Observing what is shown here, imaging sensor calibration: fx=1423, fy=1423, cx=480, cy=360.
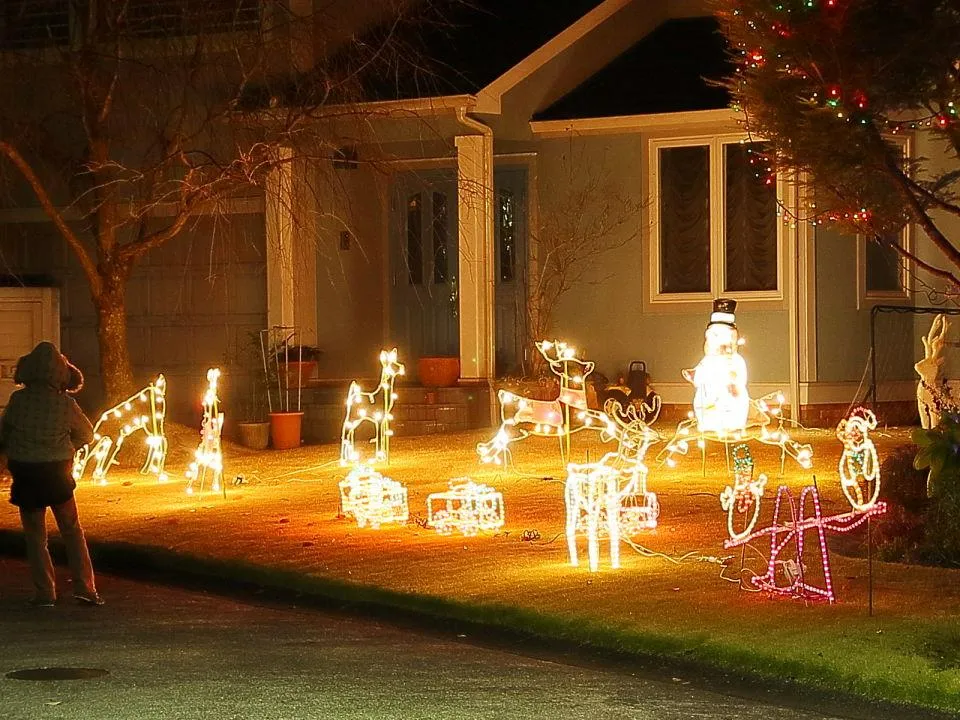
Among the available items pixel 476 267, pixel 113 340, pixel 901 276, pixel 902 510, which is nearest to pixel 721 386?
pixel 902 510

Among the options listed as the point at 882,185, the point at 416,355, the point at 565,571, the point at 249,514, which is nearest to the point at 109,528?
the point at 249,514

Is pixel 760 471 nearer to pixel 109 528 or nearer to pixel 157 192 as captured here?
pixel 109 528

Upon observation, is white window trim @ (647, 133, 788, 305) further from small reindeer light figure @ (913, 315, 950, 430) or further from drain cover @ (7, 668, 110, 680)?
drain cover @ (7, 668, 110, 680)

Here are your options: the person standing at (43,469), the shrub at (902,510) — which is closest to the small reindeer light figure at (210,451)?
the person standing at (43,469)

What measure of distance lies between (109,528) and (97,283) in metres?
5.38

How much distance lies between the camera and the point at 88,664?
301 inches

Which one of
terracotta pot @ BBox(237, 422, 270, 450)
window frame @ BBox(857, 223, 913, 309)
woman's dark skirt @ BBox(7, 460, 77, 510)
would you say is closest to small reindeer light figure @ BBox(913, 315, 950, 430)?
window frame @ BBox(857, 223, 913, 309)

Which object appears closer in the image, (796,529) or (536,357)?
(796,529)

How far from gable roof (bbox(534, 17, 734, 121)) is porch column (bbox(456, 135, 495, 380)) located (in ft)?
4.21

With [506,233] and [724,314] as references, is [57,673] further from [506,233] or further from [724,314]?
[506,233]

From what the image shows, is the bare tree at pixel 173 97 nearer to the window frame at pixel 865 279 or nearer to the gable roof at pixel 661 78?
the gable roof at pixel 661 78

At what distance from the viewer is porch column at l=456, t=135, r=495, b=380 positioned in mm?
18828

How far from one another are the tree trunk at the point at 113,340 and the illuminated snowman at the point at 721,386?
7478 mm

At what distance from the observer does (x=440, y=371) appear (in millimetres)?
19203
